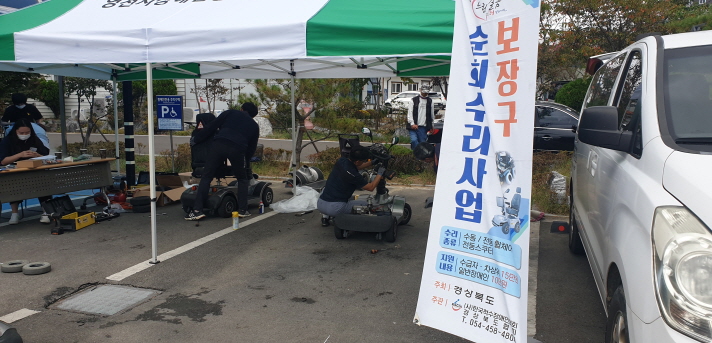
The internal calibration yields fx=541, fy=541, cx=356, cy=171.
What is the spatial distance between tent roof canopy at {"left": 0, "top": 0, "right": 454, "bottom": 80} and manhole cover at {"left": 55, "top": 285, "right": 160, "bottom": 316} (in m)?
2.23

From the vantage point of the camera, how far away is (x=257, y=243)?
6727 millimetres

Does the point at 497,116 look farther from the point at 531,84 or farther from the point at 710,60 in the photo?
the point at 710,60

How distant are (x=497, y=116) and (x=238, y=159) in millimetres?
5322

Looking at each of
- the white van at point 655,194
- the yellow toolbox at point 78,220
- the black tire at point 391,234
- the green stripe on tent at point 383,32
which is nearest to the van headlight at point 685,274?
the white van at point 655,194

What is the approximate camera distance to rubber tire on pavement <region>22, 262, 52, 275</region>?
5.42 metres

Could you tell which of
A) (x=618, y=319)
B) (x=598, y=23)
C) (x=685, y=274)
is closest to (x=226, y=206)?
(x=618, y=319)

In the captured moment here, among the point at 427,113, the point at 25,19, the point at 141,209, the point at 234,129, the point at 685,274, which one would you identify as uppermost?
the point at 25,19

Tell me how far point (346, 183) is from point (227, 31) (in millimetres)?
2378

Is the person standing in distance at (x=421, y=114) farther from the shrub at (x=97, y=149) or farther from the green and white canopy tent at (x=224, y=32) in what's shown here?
the shrub at (x=97, y=149)

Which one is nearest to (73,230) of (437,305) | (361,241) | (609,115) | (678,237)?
(361,241)

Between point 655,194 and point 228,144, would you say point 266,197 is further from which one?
point 655,194

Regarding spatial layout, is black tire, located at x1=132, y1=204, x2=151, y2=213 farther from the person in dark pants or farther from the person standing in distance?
the person standing in distance

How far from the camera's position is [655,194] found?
2.46 metres

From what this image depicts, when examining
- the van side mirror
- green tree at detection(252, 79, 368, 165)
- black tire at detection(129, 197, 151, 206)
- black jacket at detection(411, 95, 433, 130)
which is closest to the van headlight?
the van side mirror
